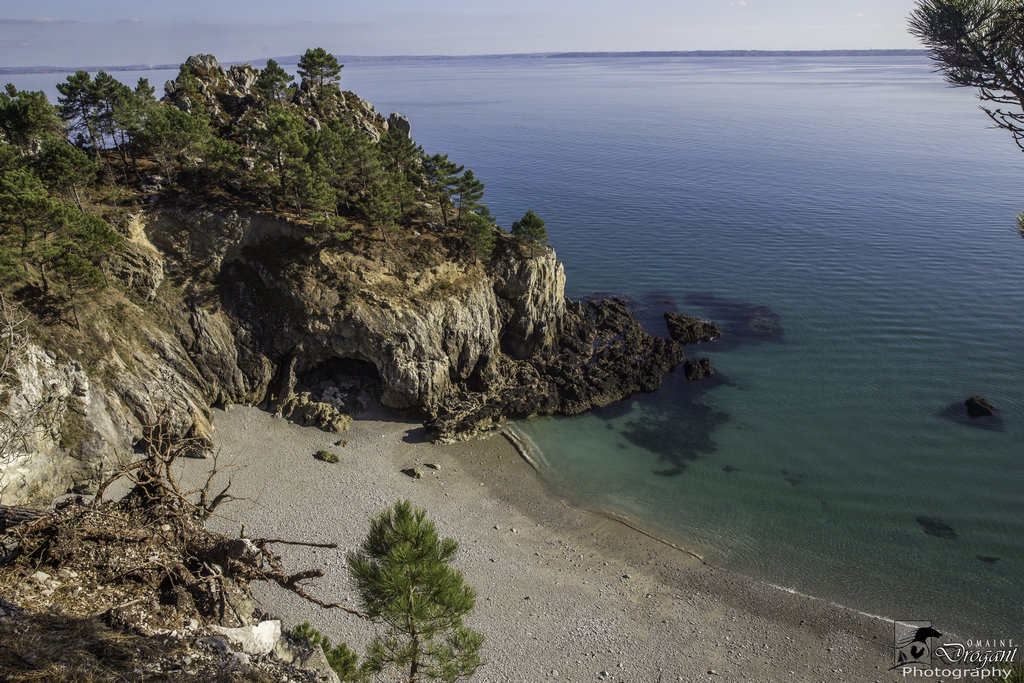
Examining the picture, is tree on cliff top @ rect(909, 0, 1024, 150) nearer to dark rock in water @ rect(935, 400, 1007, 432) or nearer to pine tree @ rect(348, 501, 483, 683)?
pine tree @ rect(348, 501, 483, 683)

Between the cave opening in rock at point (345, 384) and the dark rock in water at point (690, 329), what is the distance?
24.7 metres

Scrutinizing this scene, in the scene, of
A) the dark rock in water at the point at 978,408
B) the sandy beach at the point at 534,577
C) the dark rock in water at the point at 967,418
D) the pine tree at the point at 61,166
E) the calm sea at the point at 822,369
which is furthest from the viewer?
the dark rock in water at the point at 978,408

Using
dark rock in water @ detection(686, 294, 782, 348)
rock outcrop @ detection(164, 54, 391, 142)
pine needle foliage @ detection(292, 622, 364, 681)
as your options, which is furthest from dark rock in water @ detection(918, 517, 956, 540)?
rock outcrop @ detection(164, 54, 391, 142)

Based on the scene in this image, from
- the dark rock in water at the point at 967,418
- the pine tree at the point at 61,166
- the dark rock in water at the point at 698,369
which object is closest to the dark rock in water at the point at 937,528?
the dark rock in water at the point at 967,418

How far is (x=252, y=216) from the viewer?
40219 millimetres

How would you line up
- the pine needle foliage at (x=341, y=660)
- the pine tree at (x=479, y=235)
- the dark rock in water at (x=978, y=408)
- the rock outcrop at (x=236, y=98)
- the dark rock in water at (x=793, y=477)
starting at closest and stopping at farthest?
1. the pine needle foliage at (x=341, y=660)
2. the dark rock in water at (x=793, y=477)
3. the dark rock in water at (x=978, y=408)
4. the pine tree at (x=479, y=235)
5. the rock outcrop at (x=236, y=98)

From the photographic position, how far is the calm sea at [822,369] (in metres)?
29.3

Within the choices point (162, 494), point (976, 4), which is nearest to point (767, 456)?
point (976, 4)

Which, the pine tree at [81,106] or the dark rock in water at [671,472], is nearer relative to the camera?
the dark rock in water at [671,472]

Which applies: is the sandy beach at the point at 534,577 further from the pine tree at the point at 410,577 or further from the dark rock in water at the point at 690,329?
the dark rock in water at the point at 690,329

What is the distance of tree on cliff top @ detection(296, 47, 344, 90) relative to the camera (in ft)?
191

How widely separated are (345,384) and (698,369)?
25.7m

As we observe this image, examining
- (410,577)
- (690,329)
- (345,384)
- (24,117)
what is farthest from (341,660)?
(24,117)

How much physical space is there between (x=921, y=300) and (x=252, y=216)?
188 feet
